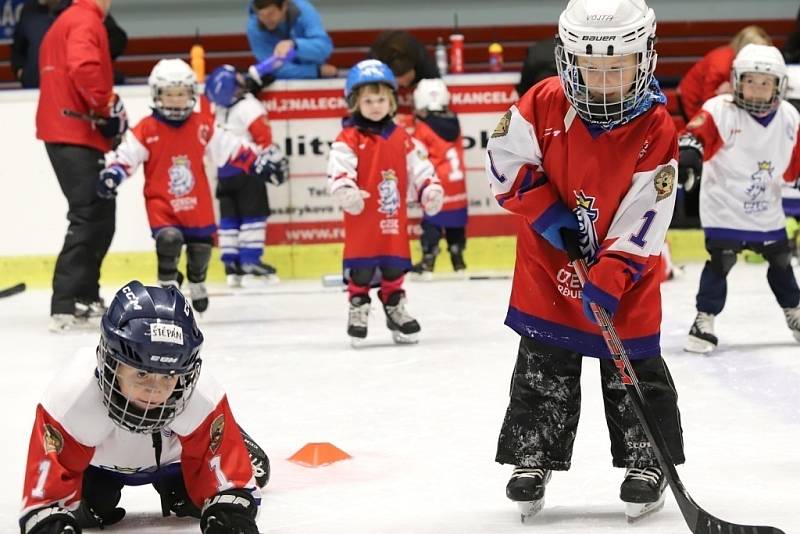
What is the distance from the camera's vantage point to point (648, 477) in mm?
2938

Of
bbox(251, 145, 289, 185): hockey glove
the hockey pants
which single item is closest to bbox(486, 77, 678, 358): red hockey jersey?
bbox(251, 145, 289, 185): hockey glove

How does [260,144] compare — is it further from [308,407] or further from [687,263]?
[308,407]

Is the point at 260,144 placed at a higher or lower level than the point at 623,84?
lower

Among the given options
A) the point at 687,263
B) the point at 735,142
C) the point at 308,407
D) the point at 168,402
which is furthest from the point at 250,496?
the point at 687,263

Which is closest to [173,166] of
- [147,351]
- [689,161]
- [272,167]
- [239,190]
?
[272,167]

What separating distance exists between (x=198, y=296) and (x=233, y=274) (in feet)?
5.12

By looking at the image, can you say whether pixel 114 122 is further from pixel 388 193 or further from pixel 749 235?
pixel 749 235

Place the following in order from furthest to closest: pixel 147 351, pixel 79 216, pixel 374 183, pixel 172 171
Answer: pixel 79 216 → pixel 172 171 → pixel 374 183 → pixel 147 351

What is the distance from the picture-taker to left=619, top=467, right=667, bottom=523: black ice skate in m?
2.89

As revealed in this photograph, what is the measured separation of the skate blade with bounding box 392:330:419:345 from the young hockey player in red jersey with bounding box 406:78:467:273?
220 centimetres

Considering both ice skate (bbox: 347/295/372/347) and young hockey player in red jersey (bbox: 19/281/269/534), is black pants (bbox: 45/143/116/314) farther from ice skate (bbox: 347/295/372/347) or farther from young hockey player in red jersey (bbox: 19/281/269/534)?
young hockey player in red jersey (bbox: 19/281/269/534)

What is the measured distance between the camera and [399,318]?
548cm

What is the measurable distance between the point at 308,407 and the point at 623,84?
1.88 meters

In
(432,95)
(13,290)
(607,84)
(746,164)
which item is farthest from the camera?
(432,95)
